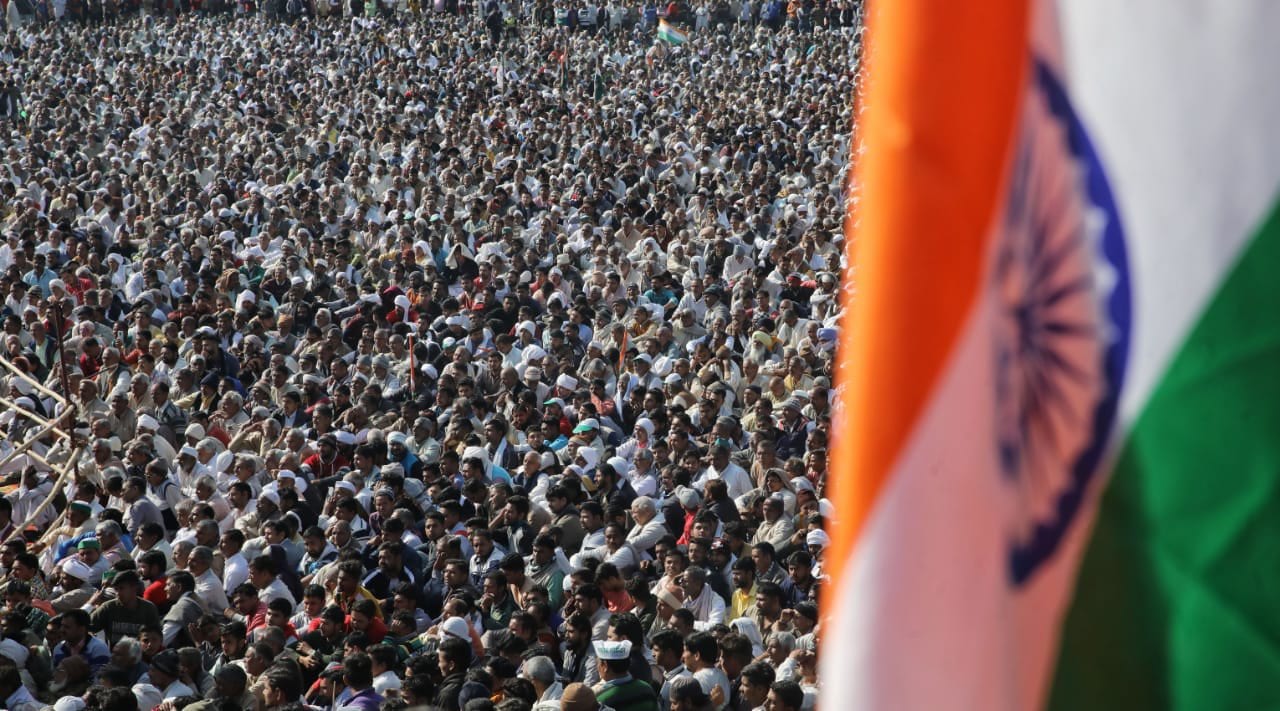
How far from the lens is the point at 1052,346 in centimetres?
166

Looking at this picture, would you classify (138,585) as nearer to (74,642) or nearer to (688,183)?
(74,642)

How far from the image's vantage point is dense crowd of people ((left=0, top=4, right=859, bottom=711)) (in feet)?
22.7

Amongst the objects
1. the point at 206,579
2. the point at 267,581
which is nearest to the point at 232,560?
the point at 206,579

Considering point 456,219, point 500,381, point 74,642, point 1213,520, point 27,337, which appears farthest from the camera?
point 456,219

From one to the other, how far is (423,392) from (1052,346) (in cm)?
1076

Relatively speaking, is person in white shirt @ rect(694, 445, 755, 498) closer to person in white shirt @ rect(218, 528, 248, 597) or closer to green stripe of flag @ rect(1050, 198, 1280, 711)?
person in white shirt @ rect(218, 528, 248, 597)

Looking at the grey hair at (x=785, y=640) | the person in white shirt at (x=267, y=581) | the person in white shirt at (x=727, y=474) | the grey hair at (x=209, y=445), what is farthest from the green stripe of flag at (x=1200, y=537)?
the grey hair at (x=209, y=445)

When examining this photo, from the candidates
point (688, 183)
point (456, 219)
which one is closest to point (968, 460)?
point (456, 219)

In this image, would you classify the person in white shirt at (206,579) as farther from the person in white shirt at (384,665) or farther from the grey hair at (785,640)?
Answer: the grey hair at (785,640)

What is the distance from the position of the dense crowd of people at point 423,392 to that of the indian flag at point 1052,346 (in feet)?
13.6

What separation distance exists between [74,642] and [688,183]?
41.7 ft

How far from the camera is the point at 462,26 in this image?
104ft

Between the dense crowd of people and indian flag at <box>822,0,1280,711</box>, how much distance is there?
415 centimetres

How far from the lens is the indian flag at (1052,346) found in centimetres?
158
